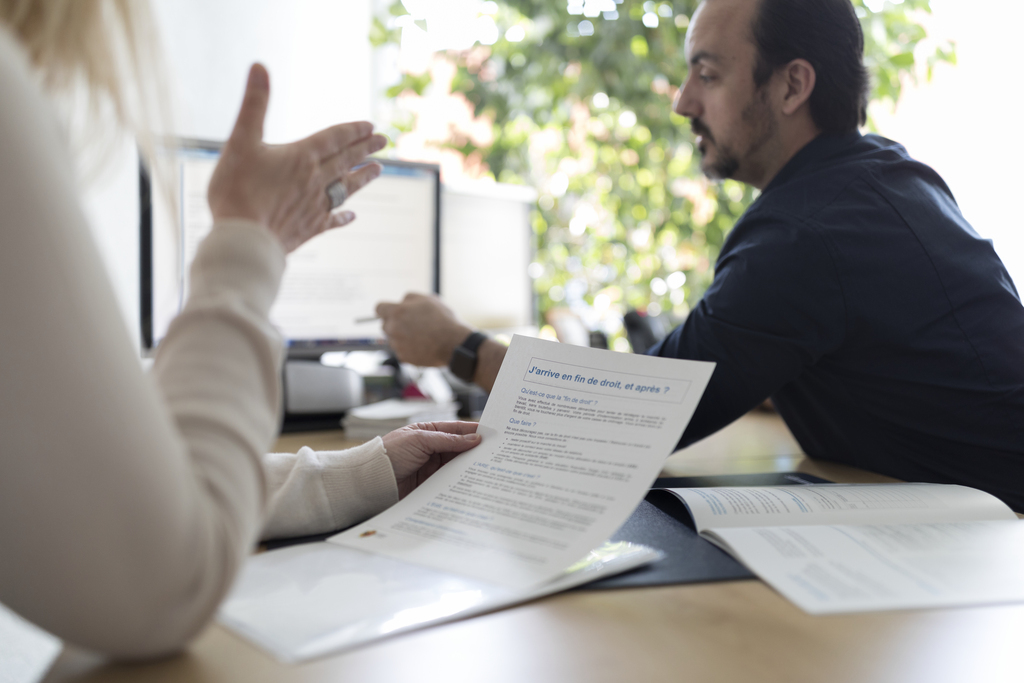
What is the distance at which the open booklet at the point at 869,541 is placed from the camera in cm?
49

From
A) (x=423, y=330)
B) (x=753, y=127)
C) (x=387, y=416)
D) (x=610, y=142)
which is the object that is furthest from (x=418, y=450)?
(x=610, y=142)

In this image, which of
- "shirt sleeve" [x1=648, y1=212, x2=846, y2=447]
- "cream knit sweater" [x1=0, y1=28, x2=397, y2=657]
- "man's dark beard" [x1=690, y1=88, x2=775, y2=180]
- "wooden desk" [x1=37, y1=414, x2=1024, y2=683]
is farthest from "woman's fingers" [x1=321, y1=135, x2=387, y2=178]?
"man's dark beard" [x1=690, y1=88, x2=775, y2=180]

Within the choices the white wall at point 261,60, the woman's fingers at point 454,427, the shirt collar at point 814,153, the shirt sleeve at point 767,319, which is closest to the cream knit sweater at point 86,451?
the woman's fingers at point 454,427

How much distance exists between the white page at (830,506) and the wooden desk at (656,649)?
0.14 meters

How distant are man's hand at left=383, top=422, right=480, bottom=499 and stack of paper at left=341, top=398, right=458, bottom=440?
1.36 feet

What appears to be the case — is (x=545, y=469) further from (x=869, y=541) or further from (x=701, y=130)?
(x=701, y=130)

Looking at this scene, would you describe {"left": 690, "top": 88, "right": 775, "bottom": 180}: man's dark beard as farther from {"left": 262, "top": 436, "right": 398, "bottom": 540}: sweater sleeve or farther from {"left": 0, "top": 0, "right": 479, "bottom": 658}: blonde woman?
{"left": 0, "top": 0, "right": 479, "bottom": 658}: blonde woman

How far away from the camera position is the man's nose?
1.33 meters

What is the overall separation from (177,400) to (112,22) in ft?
0.75

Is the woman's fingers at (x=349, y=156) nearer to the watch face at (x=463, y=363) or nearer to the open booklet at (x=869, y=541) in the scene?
the open booklet at (x=869, y=541)

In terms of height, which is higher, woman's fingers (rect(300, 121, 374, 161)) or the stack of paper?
woman's fingers (rect(300, 121, 374, 161))

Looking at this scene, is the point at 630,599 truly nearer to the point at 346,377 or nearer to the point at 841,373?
the point at 841,373

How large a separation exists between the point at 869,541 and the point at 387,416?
772 mm

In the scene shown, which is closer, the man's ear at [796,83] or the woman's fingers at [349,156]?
the woman's fingers at [349,156]
